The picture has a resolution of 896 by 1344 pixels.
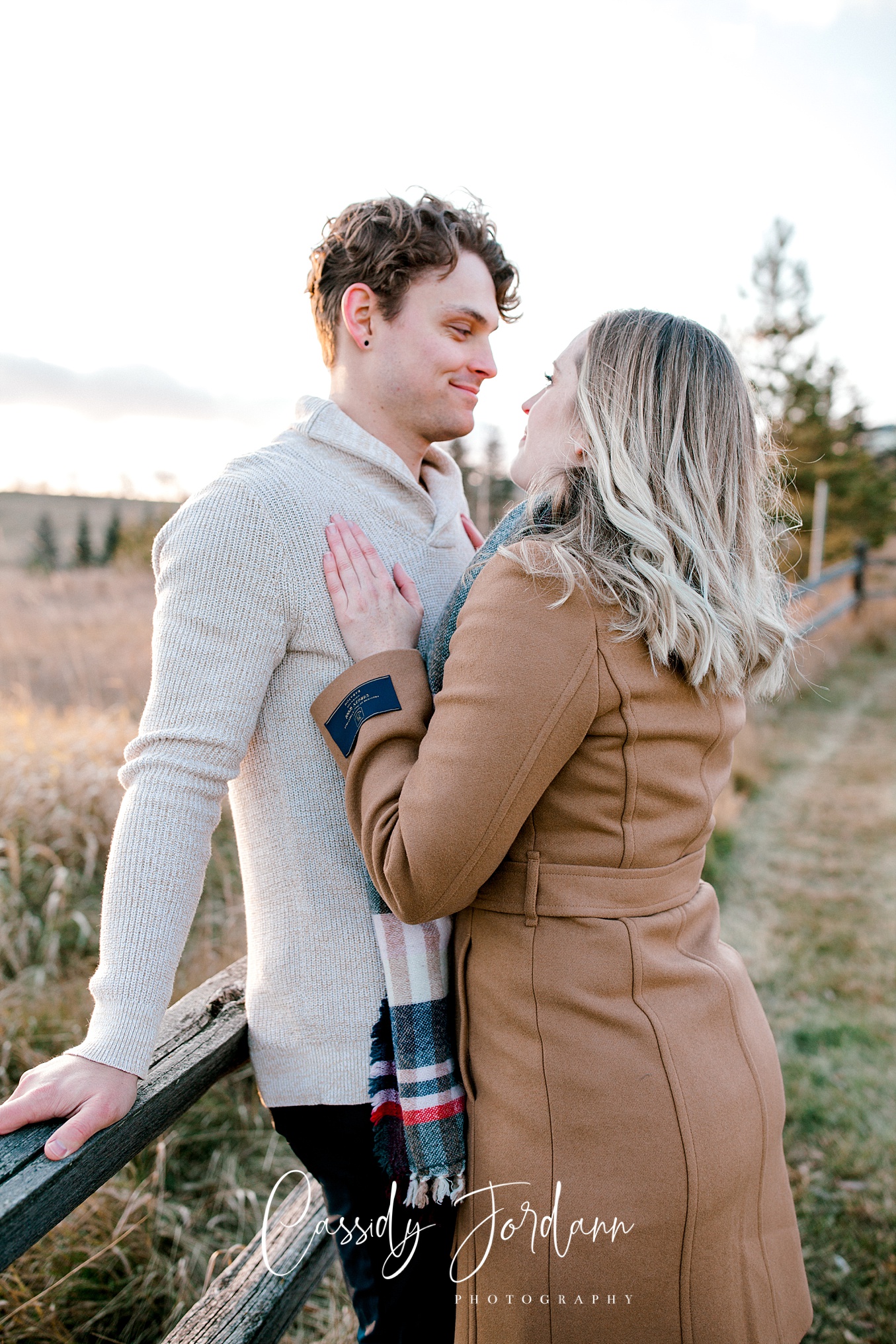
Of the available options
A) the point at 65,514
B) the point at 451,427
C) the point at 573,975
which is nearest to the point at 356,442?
the point at 451,427

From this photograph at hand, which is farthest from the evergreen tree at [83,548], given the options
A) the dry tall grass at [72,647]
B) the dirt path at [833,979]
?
the dirt path at [833,979]

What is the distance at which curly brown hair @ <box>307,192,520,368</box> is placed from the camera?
6.18ft

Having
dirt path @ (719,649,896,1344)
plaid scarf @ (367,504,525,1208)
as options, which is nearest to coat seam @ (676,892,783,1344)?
plaid scarf @ (367,504,525,1208)

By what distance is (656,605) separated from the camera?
1303 millimetres

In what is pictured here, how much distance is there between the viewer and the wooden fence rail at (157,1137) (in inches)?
44.2

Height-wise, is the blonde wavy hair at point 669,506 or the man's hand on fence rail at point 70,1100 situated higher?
the blonde wavy hair at point 669,506

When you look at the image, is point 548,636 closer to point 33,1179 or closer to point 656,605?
point 656,605

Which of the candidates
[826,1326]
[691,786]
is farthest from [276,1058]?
[826,1326]

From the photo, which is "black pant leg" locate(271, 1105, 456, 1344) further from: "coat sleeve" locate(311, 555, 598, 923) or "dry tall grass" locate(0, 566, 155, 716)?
"dry tall grass" locate(0, 566, 155, 716)

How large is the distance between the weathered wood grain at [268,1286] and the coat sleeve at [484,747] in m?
1.10

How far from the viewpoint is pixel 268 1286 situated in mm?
1851

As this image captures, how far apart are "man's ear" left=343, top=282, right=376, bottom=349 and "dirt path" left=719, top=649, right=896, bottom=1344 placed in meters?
2.95

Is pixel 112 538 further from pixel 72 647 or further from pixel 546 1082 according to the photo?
pixel 546 1082

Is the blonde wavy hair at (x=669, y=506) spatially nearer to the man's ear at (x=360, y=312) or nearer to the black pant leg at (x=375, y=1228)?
the man's ear at (x=360, y=312)
